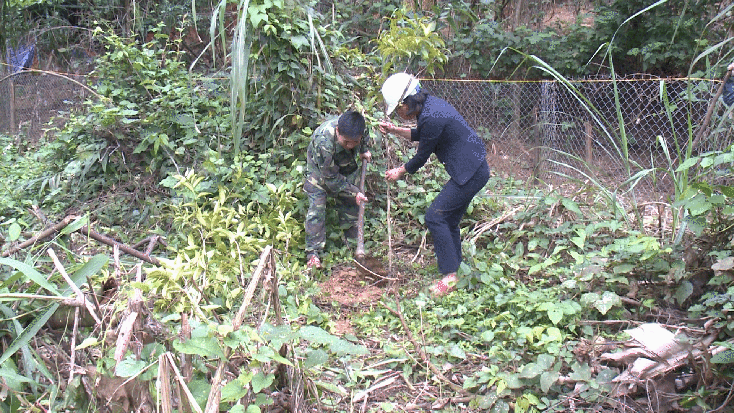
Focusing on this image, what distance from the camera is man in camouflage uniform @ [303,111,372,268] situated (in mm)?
4234

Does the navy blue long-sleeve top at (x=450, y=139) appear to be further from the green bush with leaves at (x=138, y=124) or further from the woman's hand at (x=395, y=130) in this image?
the green bush with leaves at (x=138, y=124)

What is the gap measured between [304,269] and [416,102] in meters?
1.54

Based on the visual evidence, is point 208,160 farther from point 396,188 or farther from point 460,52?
point 460,52

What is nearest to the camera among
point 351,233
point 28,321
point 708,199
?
point 28,321

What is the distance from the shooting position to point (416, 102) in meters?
3.92

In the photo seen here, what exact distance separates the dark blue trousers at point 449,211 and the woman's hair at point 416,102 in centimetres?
58

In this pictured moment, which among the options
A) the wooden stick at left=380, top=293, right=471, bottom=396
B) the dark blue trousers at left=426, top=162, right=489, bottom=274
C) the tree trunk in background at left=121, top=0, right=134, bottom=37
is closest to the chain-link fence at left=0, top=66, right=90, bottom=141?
the tree trunk in background at left=121, top=0, right=134, bottom=37

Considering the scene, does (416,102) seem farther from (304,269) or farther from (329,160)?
(304,269)

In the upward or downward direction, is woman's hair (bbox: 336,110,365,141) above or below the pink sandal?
above

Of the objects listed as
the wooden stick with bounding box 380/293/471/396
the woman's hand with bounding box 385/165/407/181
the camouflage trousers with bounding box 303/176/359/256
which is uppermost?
the woman's hand with bounding box 385/165/407/181

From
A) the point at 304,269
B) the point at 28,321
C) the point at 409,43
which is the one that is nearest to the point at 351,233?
the point at 304,269

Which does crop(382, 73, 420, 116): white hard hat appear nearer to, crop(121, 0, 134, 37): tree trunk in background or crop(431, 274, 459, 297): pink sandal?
crop(431, 274, 459, 297): pink sandal

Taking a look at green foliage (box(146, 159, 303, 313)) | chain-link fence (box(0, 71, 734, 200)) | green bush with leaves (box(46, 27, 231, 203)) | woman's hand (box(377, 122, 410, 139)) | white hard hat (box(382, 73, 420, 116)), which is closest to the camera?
green foliage (box(146, 159, 303, 313))

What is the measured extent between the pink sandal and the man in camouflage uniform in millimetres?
891
